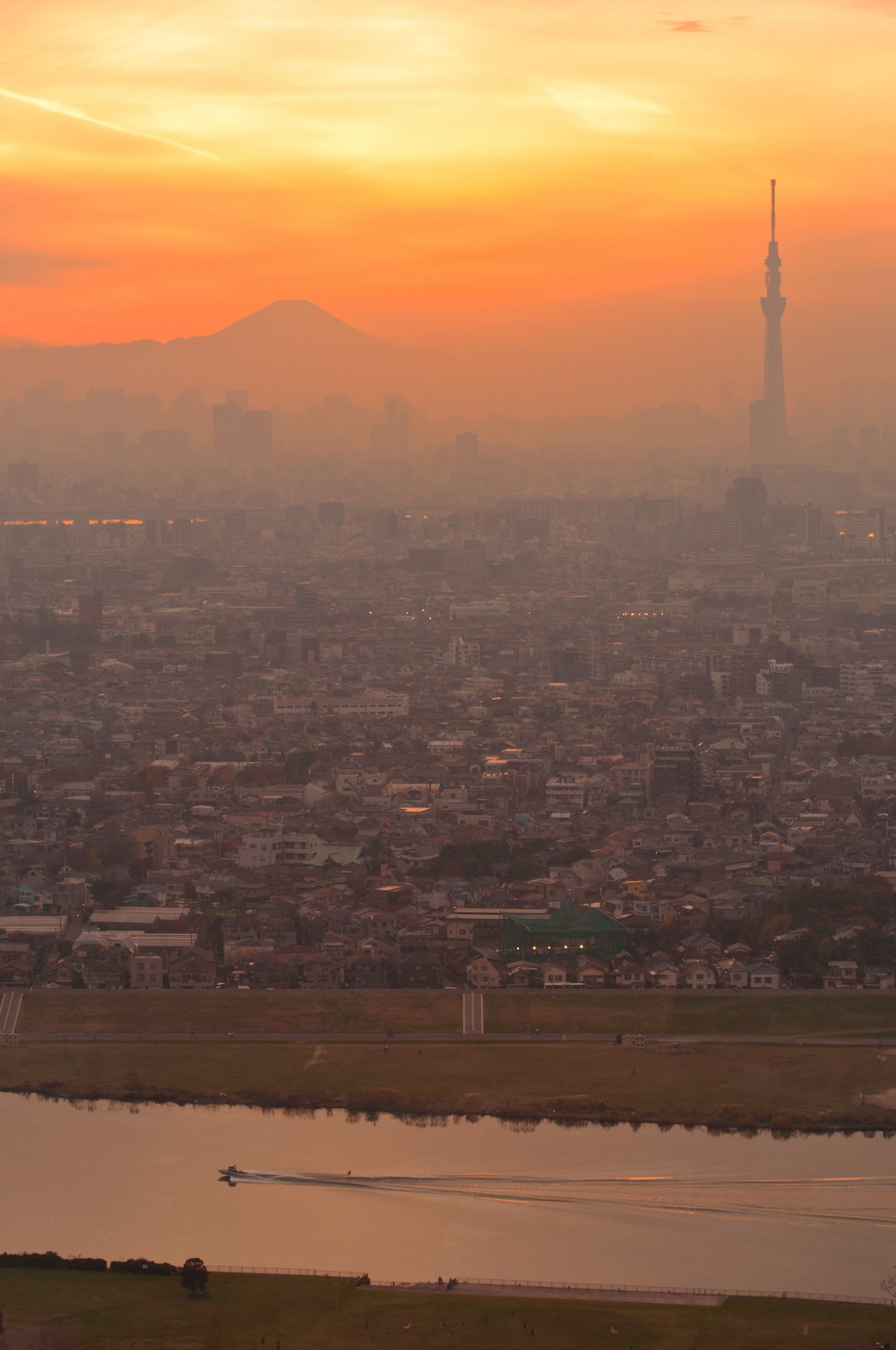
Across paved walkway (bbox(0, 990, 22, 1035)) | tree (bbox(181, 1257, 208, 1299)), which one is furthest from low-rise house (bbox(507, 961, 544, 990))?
tree (bbox(181, 1257, 208, 1299))

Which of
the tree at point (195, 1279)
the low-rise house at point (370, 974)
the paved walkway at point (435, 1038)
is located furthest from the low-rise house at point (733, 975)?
the tree at point (195, 1279)

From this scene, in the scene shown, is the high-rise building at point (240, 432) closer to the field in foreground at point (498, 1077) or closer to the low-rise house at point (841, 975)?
the low-rise house at point (841, 975)

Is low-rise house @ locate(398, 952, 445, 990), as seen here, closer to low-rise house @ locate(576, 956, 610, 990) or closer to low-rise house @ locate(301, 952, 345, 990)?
low-rise house @ locate(301, 952, 345, 990)

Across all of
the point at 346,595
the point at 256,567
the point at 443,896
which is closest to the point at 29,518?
the point at 256,567

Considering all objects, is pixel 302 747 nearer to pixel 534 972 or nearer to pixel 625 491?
pixel 534 972

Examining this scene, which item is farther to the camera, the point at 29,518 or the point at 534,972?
the point at 29,518

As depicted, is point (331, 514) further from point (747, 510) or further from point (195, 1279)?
point (195, 1279)

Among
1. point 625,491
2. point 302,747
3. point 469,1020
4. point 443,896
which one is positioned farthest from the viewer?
point 625,491
